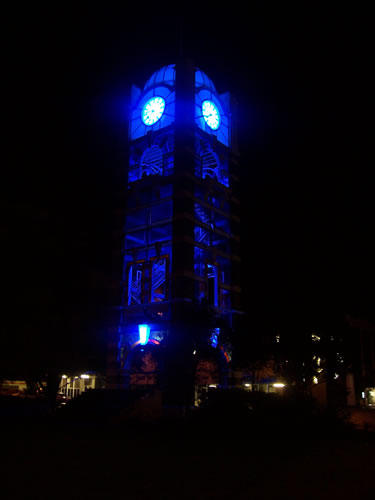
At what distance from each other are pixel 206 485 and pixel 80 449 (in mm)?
7269

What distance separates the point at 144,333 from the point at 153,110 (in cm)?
2891

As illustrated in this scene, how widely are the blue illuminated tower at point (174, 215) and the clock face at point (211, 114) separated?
0.13m

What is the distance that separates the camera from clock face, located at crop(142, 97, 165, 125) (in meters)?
56.4

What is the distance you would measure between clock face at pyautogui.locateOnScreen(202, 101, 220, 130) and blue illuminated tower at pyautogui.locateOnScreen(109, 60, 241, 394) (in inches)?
5.2

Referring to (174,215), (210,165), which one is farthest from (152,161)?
(174,215)

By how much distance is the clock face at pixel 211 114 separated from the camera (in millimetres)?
56469

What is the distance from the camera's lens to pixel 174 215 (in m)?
49.6

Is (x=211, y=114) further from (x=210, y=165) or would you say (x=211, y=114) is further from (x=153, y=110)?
(x=153, y=110)

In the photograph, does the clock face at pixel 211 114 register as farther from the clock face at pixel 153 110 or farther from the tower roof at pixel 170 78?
the clock face at pixel 153 110

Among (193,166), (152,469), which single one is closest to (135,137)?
(193,166)

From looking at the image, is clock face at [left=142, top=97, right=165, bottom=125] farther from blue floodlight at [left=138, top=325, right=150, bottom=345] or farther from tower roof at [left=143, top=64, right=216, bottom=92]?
blue floodlight at [left=138, top=325, right=150, bottom=345]

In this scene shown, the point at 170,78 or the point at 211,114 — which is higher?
the point at 170,78

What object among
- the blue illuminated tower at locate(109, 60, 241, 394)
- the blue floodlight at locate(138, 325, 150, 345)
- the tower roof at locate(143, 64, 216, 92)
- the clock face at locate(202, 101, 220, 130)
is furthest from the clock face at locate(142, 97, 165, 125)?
the blue floodlight at locate(138, 325, 150, 345)

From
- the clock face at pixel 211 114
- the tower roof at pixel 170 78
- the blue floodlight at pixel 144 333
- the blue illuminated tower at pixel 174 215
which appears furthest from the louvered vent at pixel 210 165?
the blue floodlight at pixel 144 333
